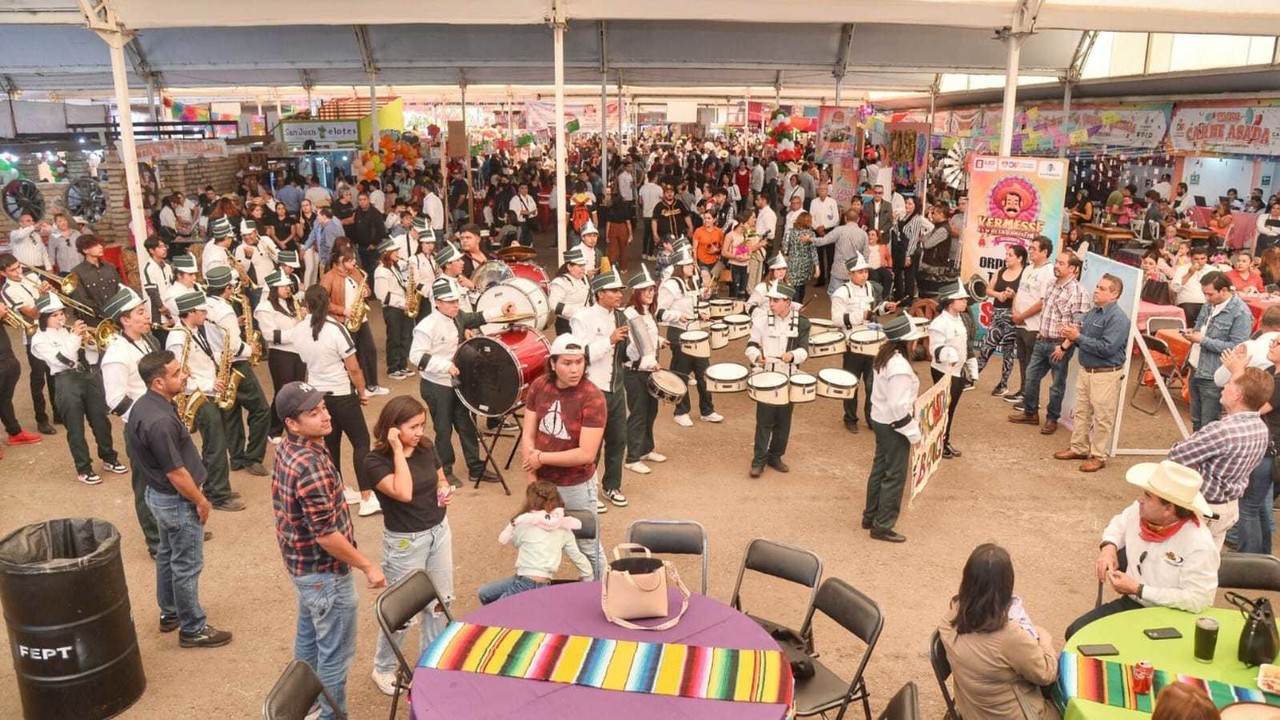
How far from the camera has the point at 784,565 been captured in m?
5.18

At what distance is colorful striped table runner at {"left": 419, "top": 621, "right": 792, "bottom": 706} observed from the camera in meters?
3.80

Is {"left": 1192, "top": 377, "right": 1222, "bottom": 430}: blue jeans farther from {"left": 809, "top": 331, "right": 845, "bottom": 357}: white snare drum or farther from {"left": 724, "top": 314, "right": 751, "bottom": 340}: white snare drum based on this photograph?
{"left": 724, "top": 314, "right": 751, "bottom": 340}: white snare drum

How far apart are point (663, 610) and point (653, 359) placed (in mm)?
4078

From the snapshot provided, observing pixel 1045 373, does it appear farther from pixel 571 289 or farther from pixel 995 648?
pixel 995 648

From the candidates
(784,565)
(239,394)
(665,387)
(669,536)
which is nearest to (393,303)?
(239,394)

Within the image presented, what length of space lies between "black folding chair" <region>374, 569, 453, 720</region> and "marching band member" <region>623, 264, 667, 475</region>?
351 centimetres

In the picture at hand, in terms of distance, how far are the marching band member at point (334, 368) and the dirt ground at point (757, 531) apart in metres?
0.71

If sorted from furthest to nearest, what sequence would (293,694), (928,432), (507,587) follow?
(928,432)
(507,587)
(293,694)

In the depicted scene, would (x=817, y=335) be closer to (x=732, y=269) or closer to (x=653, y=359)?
(x=653, y=359)

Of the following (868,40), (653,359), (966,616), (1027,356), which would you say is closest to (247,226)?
(653,359)

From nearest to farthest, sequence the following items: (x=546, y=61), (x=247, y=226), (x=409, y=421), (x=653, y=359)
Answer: (x=409, y=421), (x=653, y=359), (x=247, y=226), (x=546, y=61)

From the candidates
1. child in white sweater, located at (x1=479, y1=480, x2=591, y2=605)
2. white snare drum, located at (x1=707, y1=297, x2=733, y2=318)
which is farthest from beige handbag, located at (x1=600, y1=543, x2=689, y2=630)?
white snare drum, located at (x1=707, y1=297, x2=733, y2=318)

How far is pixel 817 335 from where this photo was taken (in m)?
9.17

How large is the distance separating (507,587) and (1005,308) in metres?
7.16
